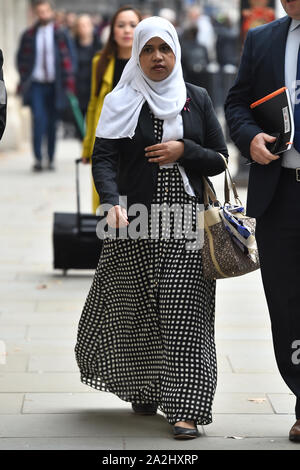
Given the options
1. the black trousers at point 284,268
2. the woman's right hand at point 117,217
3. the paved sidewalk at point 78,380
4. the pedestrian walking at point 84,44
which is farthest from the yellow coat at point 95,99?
the pedestrian walking at point 84,44

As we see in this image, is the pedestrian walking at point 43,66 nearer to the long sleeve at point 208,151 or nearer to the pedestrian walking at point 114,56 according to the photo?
the pedestrian walking at point 114,56

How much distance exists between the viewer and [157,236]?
16.3ft

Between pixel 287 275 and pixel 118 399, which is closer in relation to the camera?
pixel 287 275

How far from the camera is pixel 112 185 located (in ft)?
16.1

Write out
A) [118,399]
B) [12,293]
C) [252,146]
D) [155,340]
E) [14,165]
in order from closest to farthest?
1. [252,146]
2. [155,340]
3. [118,399]
4. [12,293]
5. [14,165]

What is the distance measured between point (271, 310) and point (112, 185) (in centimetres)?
82

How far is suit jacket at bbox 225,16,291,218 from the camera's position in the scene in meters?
4.67

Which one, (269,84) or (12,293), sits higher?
(269,84)

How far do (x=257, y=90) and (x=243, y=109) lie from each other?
0.31ft

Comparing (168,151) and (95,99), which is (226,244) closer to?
(168,151)

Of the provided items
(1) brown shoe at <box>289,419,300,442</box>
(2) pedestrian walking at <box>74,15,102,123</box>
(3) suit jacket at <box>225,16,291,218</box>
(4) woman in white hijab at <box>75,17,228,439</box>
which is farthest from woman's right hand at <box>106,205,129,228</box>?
(2) pedestrian walking at <box>74,15,102,123</box>

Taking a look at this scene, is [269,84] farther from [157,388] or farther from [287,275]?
[157,388]

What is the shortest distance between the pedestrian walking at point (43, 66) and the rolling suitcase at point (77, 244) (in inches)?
272
